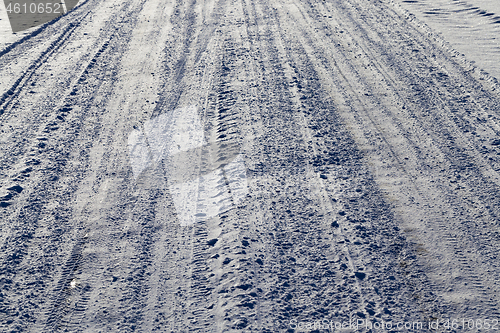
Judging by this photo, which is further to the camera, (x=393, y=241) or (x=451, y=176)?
(x=451, y=176)

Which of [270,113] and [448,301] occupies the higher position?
[270,113]

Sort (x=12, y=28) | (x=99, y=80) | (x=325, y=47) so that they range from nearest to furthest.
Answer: (x=99, y=80) → (x=325, y=47) → (x=12, y=28)

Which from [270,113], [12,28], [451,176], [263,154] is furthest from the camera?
[12,28]

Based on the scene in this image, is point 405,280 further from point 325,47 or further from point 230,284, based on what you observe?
point 325,47

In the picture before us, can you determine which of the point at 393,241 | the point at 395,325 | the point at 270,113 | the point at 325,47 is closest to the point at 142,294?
the point at 395,325

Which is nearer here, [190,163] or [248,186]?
[248,186]

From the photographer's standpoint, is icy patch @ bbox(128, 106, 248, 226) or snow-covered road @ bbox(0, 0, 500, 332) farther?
icy patch @ bbox(128, 106, 248, 226)

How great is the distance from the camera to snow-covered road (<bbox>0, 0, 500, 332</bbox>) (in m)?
3.26

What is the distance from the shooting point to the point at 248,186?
445cm

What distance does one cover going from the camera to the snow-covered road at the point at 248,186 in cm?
326

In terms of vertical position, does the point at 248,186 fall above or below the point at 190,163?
below

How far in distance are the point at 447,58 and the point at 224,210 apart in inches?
190

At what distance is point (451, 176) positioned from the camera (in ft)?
14.6

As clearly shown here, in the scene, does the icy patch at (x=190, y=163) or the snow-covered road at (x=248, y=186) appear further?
the icy patch at (x=190, y=163)
